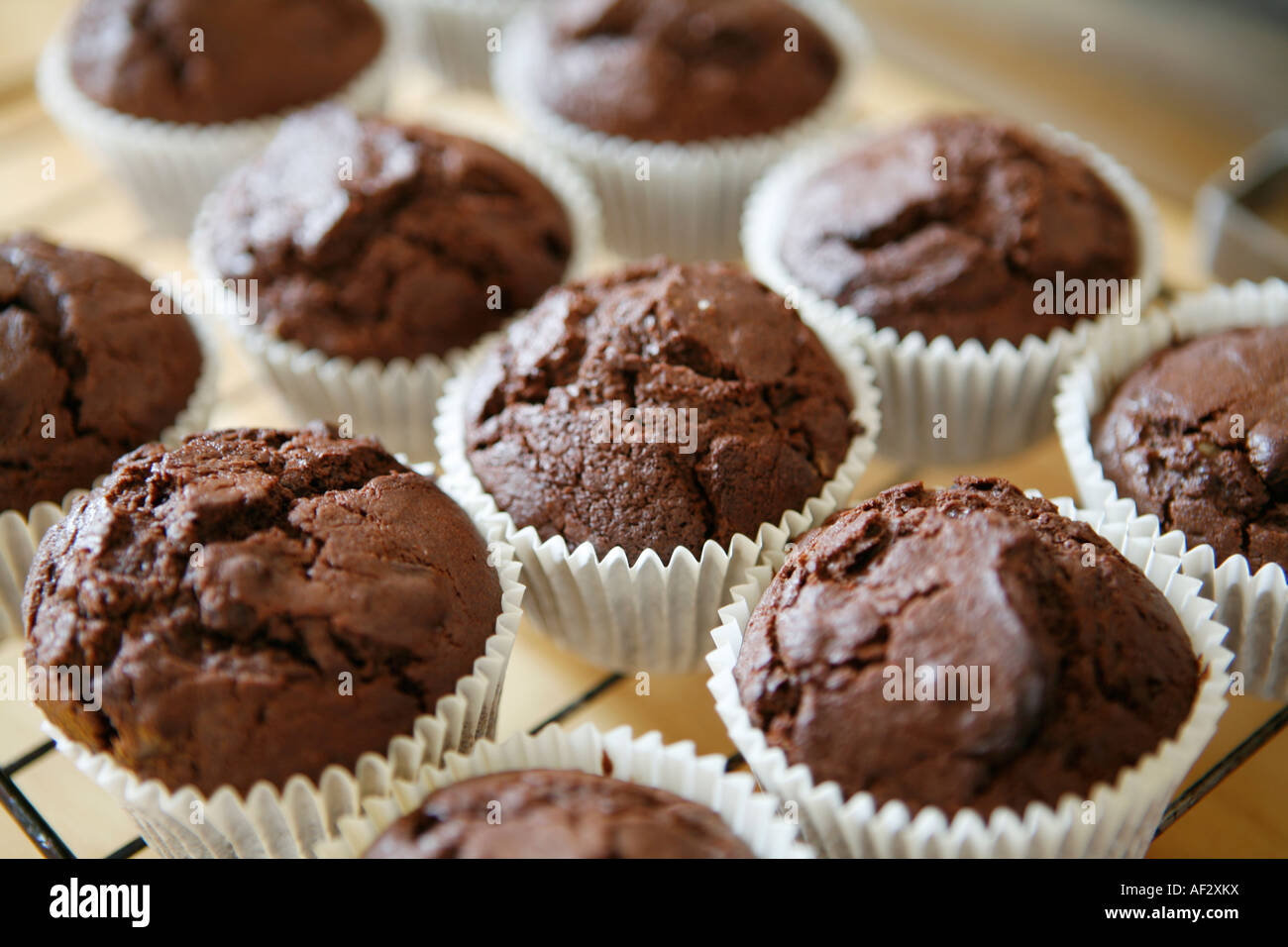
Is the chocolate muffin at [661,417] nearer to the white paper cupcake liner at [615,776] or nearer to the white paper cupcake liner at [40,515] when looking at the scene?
the white paper cupcake liner at [615,776]

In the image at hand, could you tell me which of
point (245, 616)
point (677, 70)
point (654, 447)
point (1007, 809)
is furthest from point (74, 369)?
point (1007, 809)

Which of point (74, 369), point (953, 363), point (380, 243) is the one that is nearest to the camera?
point (74, 369)

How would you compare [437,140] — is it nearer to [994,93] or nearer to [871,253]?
[871,253]

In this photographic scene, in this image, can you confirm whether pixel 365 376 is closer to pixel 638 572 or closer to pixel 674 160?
pixel 638 572

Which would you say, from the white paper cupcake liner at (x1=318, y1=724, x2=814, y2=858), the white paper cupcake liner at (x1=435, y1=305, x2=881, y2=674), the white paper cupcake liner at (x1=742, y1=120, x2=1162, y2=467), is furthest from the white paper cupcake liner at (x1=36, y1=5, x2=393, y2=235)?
the white paper cupcake liner at (x1=318, y1=724, x2=814, y2=858)

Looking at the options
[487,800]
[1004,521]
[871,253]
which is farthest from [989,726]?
[871,253]

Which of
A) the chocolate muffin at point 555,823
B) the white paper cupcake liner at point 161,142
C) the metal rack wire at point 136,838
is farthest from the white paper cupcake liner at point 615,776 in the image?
the white paper cupcake liner at point 161,142
